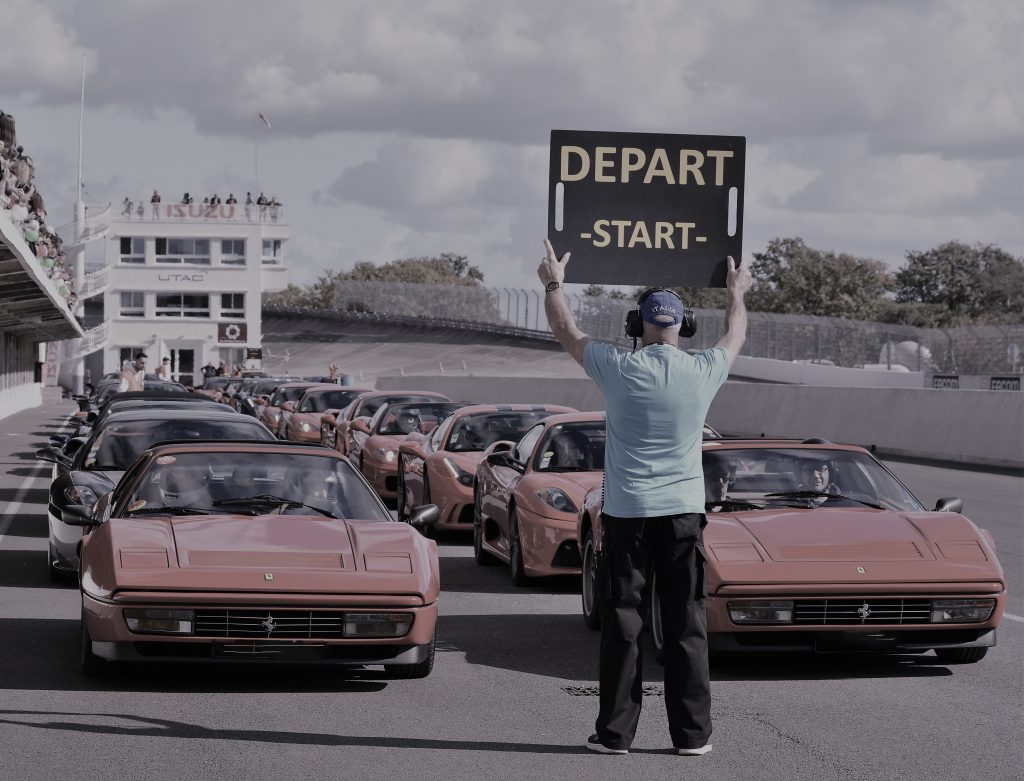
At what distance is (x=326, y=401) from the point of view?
101 feet

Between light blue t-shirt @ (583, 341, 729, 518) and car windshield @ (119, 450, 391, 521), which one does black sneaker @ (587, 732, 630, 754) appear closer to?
light blue t-shirt @ (583, 341, 729, 518)

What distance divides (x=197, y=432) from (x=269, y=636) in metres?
6.35

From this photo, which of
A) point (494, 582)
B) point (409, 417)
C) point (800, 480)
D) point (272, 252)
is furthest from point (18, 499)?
point (272, 252)

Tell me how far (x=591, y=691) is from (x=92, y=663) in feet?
7.65

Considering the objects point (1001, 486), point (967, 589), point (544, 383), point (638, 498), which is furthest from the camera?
point (544, 383)

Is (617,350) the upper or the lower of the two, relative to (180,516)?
upper

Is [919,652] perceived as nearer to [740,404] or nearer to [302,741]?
[302,741]

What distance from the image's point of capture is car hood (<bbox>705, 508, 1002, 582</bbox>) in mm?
8305

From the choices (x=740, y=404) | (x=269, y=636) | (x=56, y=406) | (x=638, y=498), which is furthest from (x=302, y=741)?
(x=56, y=406)

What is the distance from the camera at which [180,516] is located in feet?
28.5

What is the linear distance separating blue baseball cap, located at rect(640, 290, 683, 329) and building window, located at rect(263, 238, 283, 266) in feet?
332

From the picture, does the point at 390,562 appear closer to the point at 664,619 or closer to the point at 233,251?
the point at 664,619

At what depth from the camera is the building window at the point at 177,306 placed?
104 metres

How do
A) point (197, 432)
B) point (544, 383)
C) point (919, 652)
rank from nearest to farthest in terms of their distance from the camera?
point (919, 652), point (197, 432), point (544, 383)
